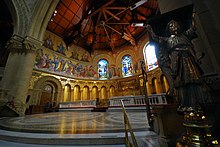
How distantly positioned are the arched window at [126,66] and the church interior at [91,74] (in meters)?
0.16

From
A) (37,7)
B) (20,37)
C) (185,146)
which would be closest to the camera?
(185,146)

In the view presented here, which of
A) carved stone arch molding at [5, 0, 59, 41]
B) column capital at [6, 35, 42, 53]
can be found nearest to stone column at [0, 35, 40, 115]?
column capital at [6, 35, 42, 53]

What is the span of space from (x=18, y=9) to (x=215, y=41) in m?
10.0

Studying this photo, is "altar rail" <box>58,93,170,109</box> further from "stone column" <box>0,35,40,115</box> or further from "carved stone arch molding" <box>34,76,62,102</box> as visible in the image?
"stone column" <box>0,35,40,115</box>

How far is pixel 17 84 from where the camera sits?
534cm

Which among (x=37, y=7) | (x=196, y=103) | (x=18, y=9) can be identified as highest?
(x=37, y=7)

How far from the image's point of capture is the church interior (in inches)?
60.2

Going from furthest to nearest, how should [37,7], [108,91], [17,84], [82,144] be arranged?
[108,91], [37,7], [17,84], [82,144]

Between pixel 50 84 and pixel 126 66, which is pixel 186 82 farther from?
pixel 126 66

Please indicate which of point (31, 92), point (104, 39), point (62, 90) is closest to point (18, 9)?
point (31, 92)

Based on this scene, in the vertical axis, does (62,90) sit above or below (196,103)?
above

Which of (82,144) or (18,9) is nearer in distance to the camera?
(82,144)

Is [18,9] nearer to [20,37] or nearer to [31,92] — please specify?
[20,37]

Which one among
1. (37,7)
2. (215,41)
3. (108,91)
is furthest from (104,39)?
(215,41)
